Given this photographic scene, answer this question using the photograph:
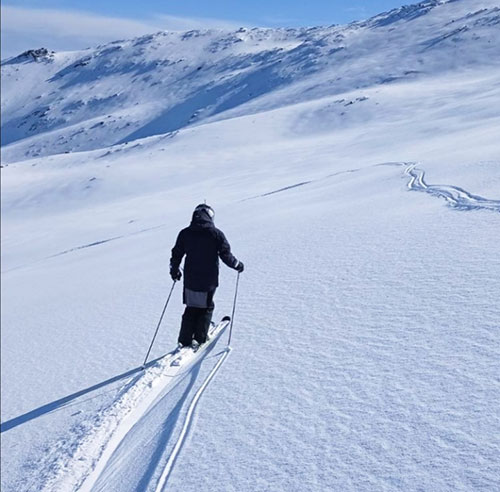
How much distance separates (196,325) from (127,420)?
5.35 ft

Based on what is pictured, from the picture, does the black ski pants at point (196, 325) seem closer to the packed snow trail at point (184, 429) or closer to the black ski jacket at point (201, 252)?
the black ski jacket at point (201, 252)

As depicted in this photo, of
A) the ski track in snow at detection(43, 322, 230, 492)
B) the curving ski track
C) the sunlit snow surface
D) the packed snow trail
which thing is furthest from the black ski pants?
the curving ski track

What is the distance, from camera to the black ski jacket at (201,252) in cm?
619

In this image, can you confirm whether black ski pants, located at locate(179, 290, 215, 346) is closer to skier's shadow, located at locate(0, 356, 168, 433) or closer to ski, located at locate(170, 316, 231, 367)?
ski, located at locate(170, 316, 231, 367)

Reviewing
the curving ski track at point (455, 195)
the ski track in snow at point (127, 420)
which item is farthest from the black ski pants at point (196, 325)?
the curving ski track at point (455, 195)

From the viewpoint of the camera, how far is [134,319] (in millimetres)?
8070

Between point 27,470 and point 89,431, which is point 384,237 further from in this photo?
point 27,470

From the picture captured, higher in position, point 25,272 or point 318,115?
point 318,115

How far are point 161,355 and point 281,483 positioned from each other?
3524 mm

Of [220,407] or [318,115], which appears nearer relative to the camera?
A: [220,407]

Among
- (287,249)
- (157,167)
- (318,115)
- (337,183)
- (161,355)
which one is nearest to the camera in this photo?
(161,355)

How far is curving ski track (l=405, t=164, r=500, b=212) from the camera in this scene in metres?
8.39

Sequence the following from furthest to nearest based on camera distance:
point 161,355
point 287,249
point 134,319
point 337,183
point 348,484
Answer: point 337,183 < point 287,249 < point 134,319 < point 161,355 < point 348,484

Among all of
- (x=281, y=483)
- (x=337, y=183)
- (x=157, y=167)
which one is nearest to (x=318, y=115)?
(x=157, y=167)
